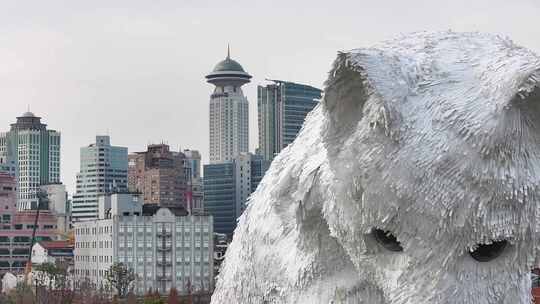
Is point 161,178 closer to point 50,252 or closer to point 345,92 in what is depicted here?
point 50,252

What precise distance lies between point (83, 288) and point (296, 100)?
8947 centimetres

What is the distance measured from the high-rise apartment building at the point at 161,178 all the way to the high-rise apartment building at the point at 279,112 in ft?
39.1

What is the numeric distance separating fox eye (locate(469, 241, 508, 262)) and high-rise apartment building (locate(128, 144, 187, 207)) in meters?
128

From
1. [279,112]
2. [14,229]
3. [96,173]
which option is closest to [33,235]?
[14,229]

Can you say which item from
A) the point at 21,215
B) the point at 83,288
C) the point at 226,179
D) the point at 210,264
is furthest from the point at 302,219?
the point at 226,179

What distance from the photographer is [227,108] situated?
641 ft

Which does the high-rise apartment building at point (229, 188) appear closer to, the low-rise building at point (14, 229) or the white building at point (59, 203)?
the white building at point (59, 203)

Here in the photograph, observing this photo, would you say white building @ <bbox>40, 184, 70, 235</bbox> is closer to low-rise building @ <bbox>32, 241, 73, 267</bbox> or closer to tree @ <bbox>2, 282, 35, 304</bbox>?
low-rise building @ <bbox>32, 241, 73, 267</bbox>

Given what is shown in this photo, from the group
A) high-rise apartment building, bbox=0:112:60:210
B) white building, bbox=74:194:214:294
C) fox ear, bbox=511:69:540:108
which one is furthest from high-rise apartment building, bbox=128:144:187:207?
fox ear, bbox=511:69:540:108

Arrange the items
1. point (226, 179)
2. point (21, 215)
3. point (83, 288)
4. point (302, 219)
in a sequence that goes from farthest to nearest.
Answer: 1. point (226, 179)
2. point (21, 215)
3. point (83, 288)
4. point (302, 219)

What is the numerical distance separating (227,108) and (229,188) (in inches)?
2092

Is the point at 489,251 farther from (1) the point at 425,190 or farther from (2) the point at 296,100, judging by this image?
(2) the point at 296,100

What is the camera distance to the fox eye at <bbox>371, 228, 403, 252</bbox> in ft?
18.4

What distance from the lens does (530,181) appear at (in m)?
5.40
